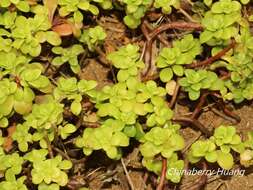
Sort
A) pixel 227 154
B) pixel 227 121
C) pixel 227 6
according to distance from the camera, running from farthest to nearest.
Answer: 1. pixel 227 121
2. pixel 227 6
3. pixel 227 154

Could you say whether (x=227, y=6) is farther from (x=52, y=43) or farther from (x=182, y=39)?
(x=52, y=43)

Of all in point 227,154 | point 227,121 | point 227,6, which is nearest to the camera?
point 227,154

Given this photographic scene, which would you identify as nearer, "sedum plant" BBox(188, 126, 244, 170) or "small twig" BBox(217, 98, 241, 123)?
"sedum plant" BBox(188, 126, 244, 170)

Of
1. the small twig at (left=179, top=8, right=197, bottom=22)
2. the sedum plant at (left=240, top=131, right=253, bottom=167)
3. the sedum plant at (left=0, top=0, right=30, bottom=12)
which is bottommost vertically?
the sedum plant at (left=240, top=131, right=253, bottom=167)

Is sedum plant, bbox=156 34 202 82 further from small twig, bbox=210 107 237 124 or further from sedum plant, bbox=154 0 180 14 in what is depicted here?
small twig, bbox=210 107 237 124

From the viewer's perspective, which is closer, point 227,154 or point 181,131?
point 227,154

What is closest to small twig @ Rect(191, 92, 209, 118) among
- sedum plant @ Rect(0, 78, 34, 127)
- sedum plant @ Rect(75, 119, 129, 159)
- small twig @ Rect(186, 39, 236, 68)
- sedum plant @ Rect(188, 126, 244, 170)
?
small twig @ Rect(186, 39, 236, 68)

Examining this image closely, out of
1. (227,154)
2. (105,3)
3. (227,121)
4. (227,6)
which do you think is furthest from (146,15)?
(227,154)

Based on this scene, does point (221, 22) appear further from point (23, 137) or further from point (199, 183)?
point (23, 137)
